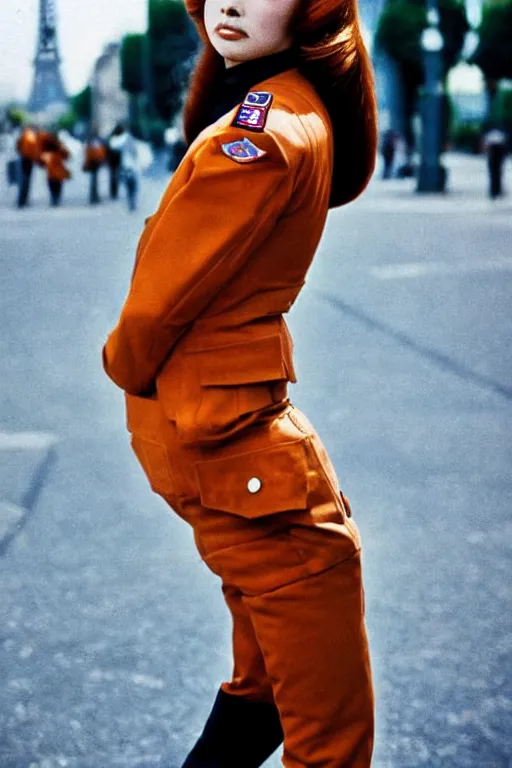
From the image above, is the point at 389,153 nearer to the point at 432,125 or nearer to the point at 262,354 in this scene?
Result: the point at 432,125

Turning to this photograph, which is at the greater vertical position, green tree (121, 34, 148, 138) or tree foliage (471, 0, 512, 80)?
tree foliage (471, 0, 512, 80)

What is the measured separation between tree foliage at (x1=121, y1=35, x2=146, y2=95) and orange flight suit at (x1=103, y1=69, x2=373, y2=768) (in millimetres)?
89198

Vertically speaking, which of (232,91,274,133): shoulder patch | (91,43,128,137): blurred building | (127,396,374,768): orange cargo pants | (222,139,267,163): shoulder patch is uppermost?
(232,91,274,133): shoulder patch

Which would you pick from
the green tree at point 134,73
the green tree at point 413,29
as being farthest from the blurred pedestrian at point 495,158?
the green tree at point 134,73

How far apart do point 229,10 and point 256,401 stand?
0.66 m

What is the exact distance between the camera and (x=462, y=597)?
412 cm

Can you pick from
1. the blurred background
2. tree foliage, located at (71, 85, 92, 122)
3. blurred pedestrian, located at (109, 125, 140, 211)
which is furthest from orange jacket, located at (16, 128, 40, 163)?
tree foliage, located at (71, 85, 92, 122)

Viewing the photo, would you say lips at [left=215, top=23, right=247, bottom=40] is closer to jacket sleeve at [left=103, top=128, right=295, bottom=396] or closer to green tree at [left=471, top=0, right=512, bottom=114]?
jacket sleeve at [left=103, top=128, right=295, bottom=396]

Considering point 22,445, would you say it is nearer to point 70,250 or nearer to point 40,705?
point 40,705

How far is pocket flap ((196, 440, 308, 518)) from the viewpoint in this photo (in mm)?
2221

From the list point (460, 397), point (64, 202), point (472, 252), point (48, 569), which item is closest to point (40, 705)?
point (48, 569)

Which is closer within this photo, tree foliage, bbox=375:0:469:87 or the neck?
the neck

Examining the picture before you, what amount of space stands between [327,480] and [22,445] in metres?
3.93

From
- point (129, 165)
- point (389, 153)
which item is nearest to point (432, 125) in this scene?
point (129, 165)
